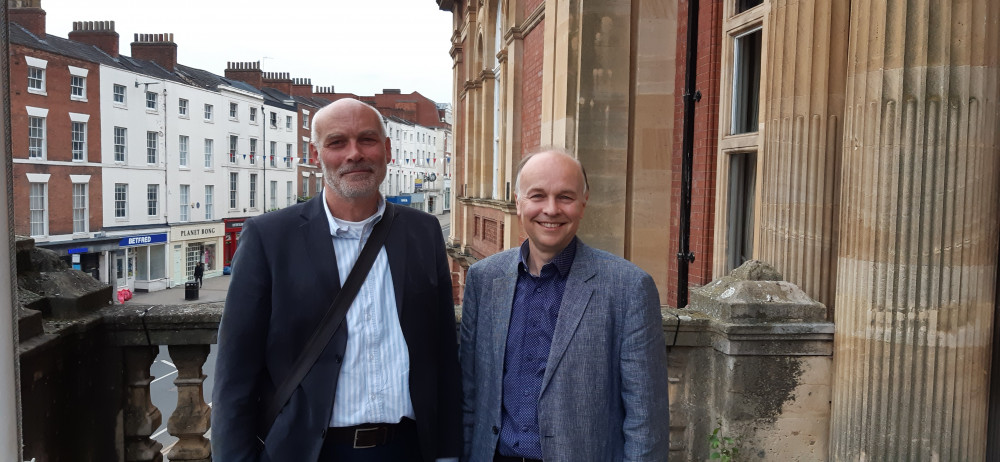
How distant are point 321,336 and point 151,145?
33.9m

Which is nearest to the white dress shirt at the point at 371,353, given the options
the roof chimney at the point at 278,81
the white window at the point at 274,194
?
the white window at the point at 274,194

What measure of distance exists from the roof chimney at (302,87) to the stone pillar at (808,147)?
4639 centimetres

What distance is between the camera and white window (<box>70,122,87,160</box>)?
91.5 ft

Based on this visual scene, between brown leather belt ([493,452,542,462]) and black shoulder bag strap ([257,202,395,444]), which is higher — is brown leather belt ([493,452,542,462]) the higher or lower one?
the lower one

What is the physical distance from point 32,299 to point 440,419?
1.82 meters

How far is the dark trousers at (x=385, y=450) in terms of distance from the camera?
209cm

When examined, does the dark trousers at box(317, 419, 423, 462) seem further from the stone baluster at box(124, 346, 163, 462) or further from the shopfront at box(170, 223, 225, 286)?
the shopfront at box(170, 223, 225, 286)

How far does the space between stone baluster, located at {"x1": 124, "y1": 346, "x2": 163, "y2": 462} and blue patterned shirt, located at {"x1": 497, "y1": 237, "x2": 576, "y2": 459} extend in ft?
6.08

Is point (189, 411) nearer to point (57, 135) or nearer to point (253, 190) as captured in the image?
point (57, 135)

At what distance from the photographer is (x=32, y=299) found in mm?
2871

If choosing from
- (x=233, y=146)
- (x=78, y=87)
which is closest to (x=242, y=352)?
(x=78, y=87)

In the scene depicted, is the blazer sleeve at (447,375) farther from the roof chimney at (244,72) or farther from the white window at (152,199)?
the roof chimney at (244,72)

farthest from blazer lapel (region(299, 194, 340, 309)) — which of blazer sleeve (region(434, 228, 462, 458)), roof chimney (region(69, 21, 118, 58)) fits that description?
roof chimney (region(69, 21, 118, 58))

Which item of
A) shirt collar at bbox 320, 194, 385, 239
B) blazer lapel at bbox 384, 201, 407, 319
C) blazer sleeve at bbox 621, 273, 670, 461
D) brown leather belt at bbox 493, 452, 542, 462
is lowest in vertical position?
brown leather belt at bbox 493, 452, 542, 462
